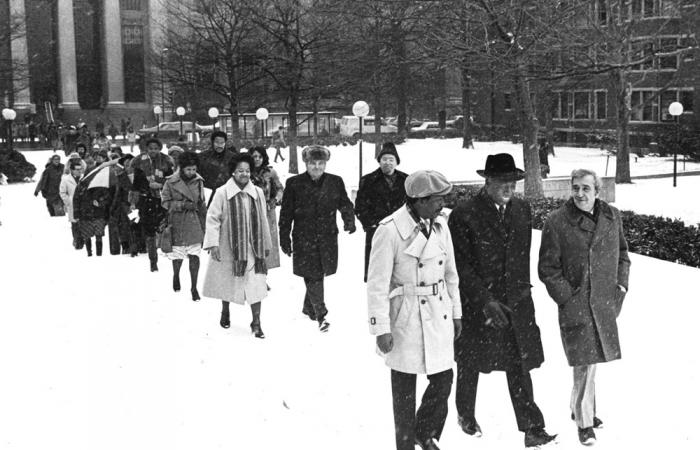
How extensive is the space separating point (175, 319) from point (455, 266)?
4859 mm

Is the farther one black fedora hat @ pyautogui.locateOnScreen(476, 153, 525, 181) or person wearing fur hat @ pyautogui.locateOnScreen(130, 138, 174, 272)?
person wearing fur hat @ pyautogui.locateOnScreen(130, 138, 174, 272)

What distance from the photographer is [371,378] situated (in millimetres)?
7609

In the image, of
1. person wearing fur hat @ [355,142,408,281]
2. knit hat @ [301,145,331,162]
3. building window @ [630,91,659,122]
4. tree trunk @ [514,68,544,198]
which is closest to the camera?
knit hat @ [301,145,331,162]

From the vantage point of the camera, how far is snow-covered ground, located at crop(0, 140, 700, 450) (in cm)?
632

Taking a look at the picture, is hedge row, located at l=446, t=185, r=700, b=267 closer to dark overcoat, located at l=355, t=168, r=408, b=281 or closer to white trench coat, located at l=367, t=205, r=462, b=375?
dark overcoat, located at l=355, t=168, r=408, b=281

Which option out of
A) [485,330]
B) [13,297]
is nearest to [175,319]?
[13,297]

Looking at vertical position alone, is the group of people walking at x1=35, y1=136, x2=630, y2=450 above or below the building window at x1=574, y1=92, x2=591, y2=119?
below

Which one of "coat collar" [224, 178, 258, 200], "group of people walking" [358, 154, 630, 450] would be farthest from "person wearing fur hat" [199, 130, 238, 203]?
"group of people walking" [358, 154, 630, 450]

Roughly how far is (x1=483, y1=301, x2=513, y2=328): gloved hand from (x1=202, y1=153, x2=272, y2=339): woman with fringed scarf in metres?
3.68

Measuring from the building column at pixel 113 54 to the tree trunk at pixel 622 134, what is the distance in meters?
43.9

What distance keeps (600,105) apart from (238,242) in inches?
1825

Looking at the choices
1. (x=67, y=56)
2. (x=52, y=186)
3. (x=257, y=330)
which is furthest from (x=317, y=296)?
(x=67, y=56)

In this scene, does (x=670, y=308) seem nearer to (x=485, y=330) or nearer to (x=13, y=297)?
(x=485, y=330)

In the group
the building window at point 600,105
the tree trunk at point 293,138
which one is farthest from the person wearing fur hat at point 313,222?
the building window at point 600,105
